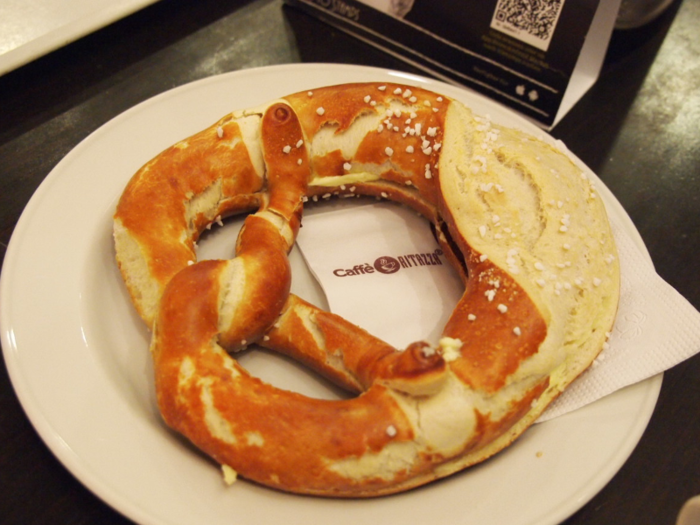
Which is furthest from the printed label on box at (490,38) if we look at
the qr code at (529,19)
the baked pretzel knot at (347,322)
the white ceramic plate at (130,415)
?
the white ceramic plate at (130,415)

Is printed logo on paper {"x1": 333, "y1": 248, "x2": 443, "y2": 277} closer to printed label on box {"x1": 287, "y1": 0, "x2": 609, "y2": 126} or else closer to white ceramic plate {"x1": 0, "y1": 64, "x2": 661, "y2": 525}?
white ceramic plate {"x1": 0, "y1": 64, "x2": 661, "y2": 525}

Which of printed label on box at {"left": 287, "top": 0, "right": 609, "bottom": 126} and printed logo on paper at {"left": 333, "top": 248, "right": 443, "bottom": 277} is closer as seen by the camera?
printed logo on paper at {"left": 333, "top": 248, "right": 443, "bottom": 277}

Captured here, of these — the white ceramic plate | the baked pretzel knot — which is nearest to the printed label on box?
the baked pretzel knot

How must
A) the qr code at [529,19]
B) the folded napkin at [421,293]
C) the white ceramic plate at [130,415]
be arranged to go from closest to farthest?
the white ceramic plate at [130,415]
the folded napkin at [421,293]
the qr code at [529,19]

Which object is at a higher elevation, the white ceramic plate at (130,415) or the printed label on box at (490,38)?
the printed label on box at (490,38)

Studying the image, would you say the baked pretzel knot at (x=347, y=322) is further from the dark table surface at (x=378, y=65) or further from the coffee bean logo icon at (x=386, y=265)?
the dark table surface at (x=378, y=65)

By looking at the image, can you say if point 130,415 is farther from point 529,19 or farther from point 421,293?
point 529,19

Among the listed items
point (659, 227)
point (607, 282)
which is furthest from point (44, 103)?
point (659, 227)
